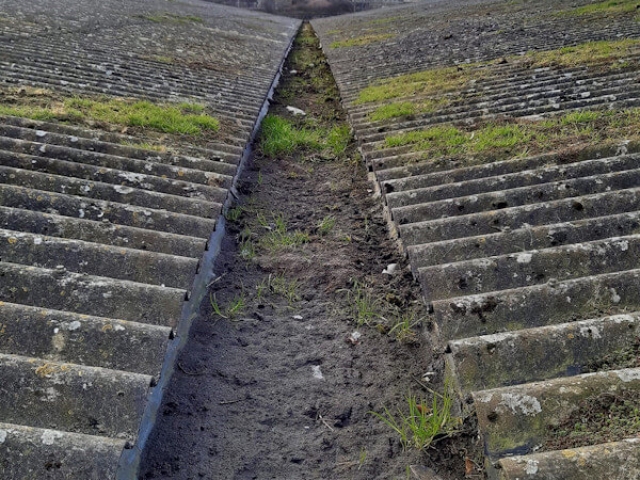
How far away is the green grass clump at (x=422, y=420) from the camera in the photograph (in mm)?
2320

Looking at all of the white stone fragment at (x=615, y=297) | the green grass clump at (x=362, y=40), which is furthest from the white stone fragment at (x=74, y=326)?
the green grass clump at (x=362, y=40)

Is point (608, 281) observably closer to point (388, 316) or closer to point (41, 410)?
point (388, 316)

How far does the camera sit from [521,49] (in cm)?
786

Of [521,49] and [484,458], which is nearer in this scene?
[484,458]

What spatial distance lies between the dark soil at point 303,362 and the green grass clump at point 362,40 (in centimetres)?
785

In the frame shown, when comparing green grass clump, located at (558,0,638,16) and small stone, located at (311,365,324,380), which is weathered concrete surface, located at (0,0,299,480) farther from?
green grass clump, located at (558,0,638,16)

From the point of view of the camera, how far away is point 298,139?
236 inches

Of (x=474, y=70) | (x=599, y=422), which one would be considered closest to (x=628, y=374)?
(x=599, y=422)

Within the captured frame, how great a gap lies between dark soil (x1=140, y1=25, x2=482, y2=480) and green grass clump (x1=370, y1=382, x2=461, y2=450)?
0.03m

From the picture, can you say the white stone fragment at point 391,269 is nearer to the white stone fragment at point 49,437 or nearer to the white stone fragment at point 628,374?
the white stone fragment at point 628,374

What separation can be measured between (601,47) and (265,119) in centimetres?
465

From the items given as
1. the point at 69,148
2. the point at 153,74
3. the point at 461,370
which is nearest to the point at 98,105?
the point at 69,148


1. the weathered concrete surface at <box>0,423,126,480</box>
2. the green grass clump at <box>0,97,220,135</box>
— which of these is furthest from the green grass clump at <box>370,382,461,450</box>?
the green grass clump at <box>0,97,220,135</box>

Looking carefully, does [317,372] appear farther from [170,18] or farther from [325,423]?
[170,18]
